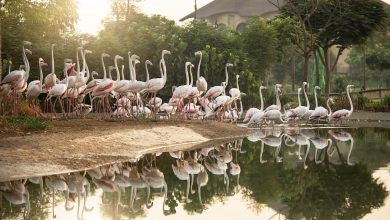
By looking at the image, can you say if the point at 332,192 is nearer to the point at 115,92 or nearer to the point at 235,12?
the point at 115,92

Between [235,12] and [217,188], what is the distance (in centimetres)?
6834

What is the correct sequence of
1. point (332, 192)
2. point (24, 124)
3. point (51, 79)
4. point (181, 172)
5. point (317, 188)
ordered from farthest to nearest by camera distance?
point (51, 79), point (24, 124), point (181, 172), point (317, 188), point (332, 192)

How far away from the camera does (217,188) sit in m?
13.9

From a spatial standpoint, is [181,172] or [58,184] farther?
[181,172]

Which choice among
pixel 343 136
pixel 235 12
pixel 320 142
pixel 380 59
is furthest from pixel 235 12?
pixel 320 142

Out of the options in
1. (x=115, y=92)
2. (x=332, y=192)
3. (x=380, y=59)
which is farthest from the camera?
(x=380, y=59)

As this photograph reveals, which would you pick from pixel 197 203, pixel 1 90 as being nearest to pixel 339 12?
pixel 1 90

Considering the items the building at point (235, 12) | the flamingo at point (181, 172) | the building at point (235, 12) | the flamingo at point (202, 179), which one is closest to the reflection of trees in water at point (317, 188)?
the flamingo at point (202, 179)

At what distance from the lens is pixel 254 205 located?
1187cm

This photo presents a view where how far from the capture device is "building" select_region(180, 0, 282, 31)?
3125 inches

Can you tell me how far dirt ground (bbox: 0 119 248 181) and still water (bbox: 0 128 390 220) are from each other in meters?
0.67

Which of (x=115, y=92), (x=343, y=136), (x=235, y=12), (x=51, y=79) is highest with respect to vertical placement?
(x=235, y=12)

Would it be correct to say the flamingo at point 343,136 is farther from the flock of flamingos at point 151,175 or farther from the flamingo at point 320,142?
the flamingo at point 320,142

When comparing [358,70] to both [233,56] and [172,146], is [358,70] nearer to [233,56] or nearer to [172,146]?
[233,56]
